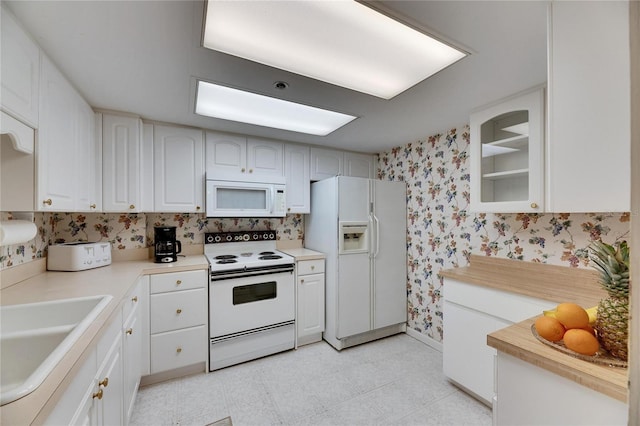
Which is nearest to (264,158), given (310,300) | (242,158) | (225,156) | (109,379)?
Result: (242,158)

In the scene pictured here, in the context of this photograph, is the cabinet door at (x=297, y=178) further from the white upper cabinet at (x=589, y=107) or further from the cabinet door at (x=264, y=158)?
the white upper cabinet at (x=589, y=107)

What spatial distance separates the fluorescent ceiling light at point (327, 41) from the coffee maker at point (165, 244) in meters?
1.63

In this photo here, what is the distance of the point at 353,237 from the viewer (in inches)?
112

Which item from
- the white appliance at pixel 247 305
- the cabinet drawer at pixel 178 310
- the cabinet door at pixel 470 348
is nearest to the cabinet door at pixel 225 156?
the white appliance at pixel 247 305

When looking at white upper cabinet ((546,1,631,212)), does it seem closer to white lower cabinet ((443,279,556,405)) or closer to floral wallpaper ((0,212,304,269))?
white lower cabinet ((443,279,556,405))

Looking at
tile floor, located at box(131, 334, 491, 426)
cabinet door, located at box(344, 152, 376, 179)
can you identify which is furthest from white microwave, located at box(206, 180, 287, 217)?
tile floor, located at box(131, 334, 491, 426)

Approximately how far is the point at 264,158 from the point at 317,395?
7.07 ft

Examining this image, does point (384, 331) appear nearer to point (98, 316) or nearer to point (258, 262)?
point (258, 262)

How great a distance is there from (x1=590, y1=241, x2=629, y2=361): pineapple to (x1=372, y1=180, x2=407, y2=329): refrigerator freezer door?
1.98 m

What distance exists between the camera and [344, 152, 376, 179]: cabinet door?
11.0ft

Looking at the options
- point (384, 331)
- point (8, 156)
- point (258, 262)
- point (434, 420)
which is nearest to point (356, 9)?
point (8, 156)

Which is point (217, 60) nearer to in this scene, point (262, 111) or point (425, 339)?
point (262, 111)

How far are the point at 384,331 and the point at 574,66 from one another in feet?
8.78

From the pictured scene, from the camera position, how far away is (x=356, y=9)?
3.64 ft
